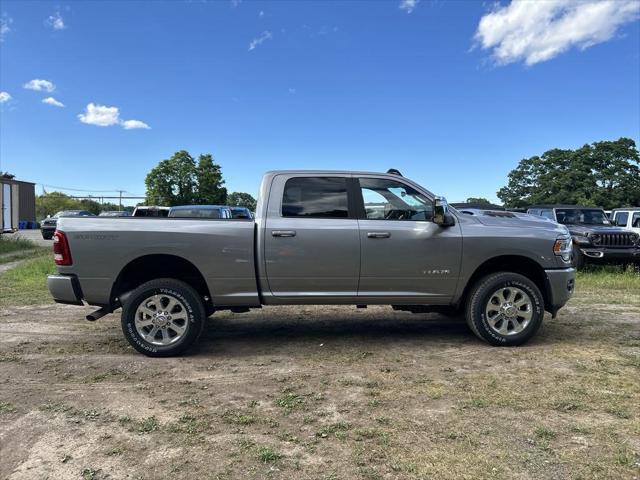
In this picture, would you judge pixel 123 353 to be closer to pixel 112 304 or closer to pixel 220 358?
pixel 112 304

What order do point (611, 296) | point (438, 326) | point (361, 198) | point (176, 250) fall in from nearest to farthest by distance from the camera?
point (176, 250)
point (361, 198)
point (438, 326)
point (611, 296)

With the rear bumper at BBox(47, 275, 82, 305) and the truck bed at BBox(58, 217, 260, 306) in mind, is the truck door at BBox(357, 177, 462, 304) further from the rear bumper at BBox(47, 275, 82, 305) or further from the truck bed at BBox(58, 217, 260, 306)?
the rear bumper at BBox(47, 275, 82, 305)

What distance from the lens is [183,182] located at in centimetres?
6191

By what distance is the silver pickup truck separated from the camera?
4.91m

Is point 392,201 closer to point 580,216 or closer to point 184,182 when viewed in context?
point 580,216

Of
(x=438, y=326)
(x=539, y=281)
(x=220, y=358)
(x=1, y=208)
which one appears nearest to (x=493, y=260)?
(x=539, y=281)

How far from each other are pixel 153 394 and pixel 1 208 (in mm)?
26089

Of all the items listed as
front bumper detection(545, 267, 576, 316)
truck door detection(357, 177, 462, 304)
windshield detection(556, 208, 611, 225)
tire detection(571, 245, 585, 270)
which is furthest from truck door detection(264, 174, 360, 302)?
windshield detection(556, 208, 611, 225)

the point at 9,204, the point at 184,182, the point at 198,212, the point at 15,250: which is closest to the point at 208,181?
the point at 184,182

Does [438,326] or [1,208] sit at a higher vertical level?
[1,208]

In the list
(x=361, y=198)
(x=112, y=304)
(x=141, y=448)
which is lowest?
(x=141, y=448)

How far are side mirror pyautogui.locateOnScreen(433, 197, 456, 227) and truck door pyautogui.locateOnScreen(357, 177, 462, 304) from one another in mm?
81

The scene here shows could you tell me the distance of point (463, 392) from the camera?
13.1 ft

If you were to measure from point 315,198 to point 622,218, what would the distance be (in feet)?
47.2
